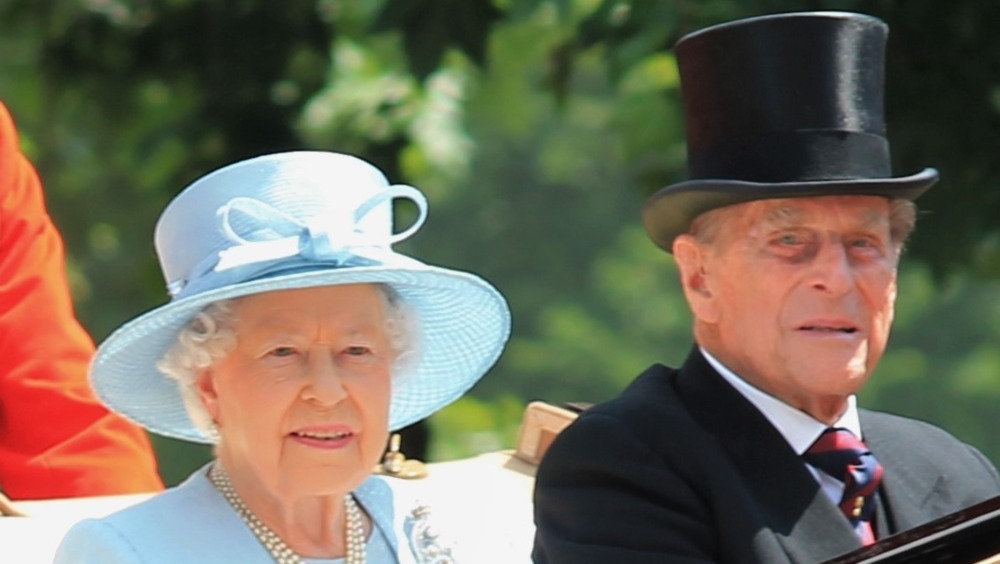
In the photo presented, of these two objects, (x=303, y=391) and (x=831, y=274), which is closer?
(x=303, y=391)

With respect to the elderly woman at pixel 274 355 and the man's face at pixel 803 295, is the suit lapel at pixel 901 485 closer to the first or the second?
the man's face at pixel 803 295

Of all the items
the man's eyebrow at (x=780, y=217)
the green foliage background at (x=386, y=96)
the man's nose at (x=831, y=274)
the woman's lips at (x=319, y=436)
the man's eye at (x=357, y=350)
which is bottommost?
the green foliage background at (x=386, y=96)

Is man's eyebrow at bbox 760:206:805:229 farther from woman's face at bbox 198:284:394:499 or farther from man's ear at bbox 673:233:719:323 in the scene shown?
woman's face at bbox 198:284:394:499

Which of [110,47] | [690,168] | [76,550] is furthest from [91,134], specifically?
[76,550]

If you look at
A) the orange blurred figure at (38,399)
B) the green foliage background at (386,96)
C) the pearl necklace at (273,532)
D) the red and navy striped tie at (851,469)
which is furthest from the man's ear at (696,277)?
the green foliage background at (386,96)

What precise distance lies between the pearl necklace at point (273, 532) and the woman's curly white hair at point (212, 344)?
58 mm

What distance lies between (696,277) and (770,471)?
312 millimetres

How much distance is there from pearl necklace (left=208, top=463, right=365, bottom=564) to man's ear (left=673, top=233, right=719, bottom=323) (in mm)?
638

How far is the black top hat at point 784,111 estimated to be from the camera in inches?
138

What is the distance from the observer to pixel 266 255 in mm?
3020

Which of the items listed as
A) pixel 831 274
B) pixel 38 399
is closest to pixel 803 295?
pixel 831 274

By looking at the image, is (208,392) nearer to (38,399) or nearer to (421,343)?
(421,343)

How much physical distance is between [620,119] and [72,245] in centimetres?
220

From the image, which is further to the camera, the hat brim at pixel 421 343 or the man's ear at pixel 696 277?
the man's ear at pixel 696 277
